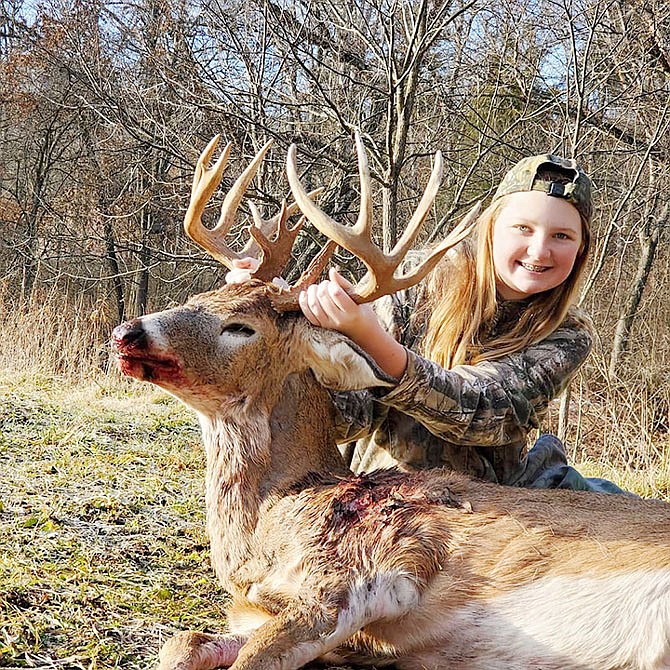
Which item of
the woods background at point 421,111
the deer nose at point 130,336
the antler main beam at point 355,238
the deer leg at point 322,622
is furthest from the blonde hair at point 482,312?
the woods background at point 421,111

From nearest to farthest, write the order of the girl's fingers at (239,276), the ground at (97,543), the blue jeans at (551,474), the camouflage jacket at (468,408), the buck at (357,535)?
the buck at (357,535)
the ground at (97,543)
the camouflage jacket at (468,408)
the girl's fingers at (239,276)
the blue jeans at (551,474)

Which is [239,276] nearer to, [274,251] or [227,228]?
[274,251]

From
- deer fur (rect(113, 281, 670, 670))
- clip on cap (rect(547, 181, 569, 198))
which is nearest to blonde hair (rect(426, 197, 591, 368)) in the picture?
clip on cap (rect(547, 181, 569, 198))

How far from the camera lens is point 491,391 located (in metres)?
3.07

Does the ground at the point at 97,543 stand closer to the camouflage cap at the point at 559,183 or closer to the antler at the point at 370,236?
the antler at the point at 370,236

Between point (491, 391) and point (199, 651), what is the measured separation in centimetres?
140

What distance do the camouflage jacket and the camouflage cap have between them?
50 centimetres

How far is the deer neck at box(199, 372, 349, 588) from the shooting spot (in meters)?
2.75

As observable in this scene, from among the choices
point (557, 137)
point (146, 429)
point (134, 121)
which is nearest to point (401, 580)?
point (146, 429)

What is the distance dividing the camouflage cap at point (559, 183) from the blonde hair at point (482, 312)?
8 cm

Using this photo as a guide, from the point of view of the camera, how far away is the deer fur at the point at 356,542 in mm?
2379

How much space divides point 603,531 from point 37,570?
83.3 inches

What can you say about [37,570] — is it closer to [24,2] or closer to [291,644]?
[291,644]

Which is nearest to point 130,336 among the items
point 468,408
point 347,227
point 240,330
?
point 240,330
